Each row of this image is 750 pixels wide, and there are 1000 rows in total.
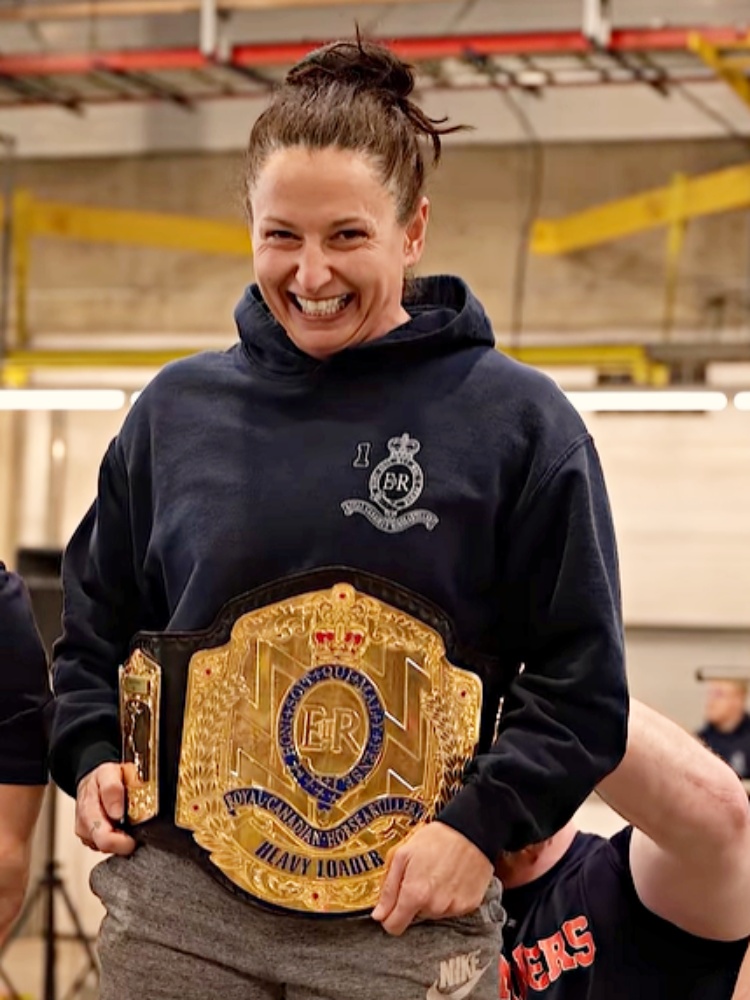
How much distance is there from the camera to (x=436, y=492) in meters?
1.58

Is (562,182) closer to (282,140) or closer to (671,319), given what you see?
(671,319)

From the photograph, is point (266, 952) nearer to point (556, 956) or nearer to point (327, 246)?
point (327, 246)

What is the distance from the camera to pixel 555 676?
1.57m

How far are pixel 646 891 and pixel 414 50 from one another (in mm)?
6511

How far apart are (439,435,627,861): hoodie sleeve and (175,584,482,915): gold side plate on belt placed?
0.05 meters

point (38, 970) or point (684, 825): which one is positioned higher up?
point (684, 825)

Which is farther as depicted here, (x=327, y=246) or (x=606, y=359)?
(x=606, y=359)

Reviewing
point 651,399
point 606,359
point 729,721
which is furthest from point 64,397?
point 729,721

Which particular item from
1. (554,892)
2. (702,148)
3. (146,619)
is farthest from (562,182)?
(146,619)

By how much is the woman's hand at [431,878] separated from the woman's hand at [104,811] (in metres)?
0.26

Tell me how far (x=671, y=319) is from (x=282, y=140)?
803cm

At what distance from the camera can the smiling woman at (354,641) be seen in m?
1.55

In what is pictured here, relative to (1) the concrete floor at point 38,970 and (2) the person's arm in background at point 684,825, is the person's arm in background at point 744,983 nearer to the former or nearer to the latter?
(2) the person's arm in background at point 684,825

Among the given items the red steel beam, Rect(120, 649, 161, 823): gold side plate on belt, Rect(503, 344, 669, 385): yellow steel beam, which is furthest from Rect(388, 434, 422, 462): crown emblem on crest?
Rect(503, 344, 669, 385): yellow steel beam
